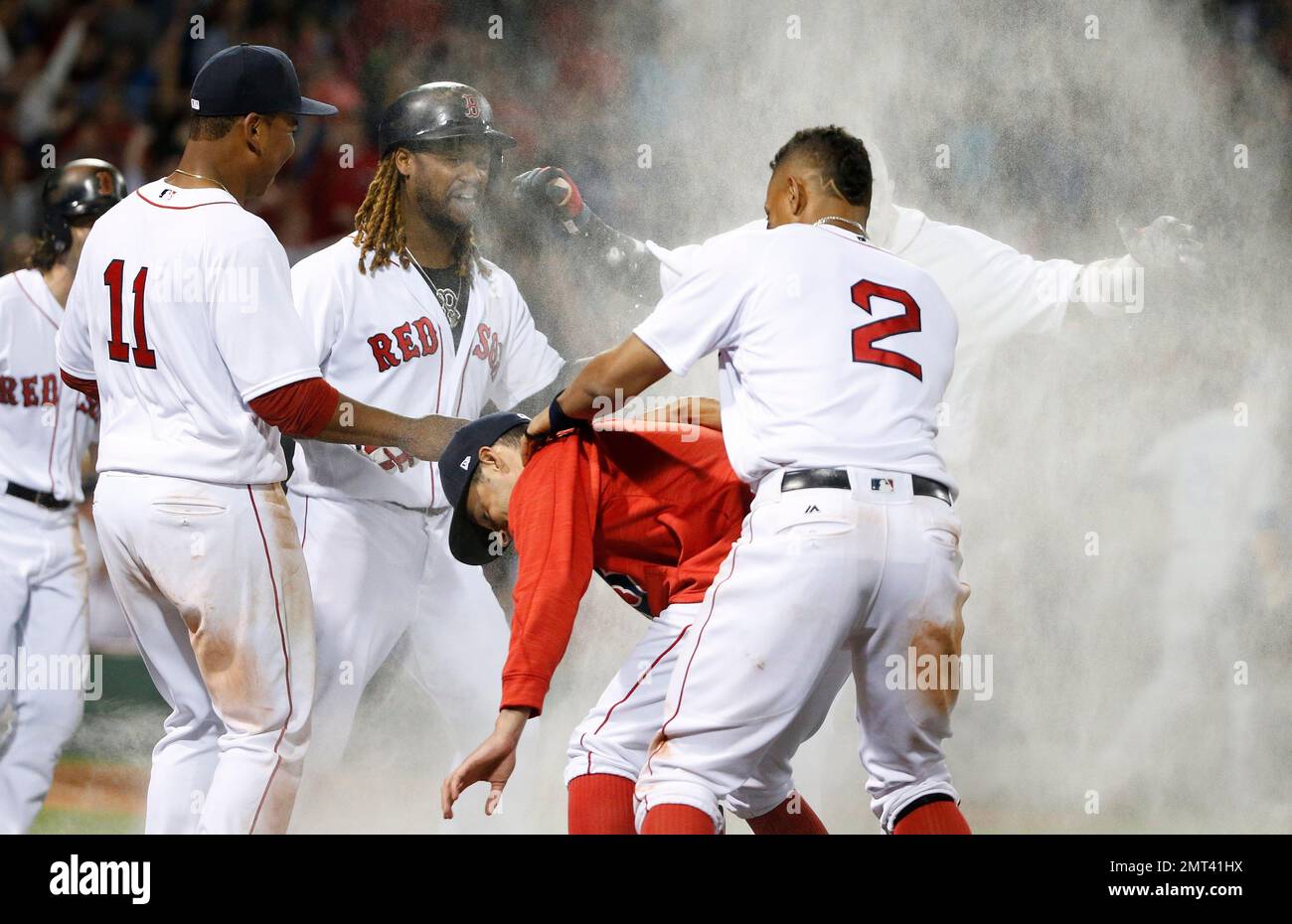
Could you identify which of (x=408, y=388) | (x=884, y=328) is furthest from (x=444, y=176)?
(x=884, y=328)

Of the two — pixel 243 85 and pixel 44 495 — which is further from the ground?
pixel 243 85

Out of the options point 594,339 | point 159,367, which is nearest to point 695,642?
point 159,367

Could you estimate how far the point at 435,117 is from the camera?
3900mm

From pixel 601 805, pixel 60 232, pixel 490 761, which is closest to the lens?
pixel 490 761

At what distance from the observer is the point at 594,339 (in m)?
4.29

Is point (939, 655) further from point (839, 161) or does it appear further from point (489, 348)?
point (489, 348)

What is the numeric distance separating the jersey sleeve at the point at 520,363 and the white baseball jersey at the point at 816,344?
1329 millimetres

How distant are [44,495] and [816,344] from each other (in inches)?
97.9

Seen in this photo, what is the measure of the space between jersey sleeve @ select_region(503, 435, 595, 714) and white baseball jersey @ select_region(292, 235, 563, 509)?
3.36ft

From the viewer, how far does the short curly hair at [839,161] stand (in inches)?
116

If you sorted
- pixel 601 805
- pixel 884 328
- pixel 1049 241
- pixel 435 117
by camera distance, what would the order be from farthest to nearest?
pixel 1049 241 → pixel 435 117 → pixel 601 805 → pixel 884 328

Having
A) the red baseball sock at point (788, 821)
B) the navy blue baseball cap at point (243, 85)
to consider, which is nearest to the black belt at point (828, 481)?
the red baseball sock at point (788, 821)

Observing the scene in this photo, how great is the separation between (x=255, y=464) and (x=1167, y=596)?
8.81ft
